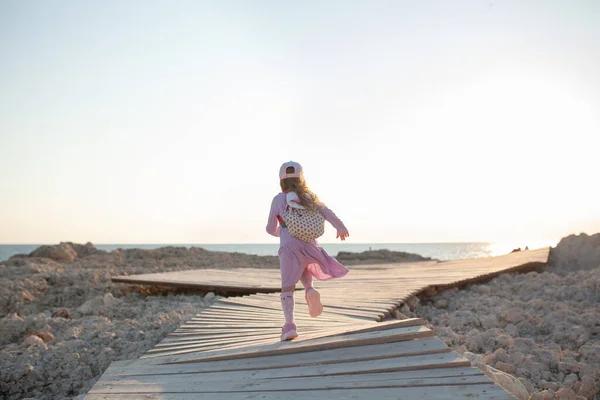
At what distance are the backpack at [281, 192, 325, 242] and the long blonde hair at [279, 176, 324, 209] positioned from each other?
4 centimetres

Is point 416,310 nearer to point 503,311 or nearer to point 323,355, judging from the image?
point 503,311

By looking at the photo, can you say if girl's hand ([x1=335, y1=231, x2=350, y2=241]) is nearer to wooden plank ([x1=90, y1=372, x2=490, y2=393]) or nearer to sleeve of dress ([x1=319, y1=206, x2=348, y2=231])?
sleeve of dress ([x1=319, y1=206, x2=348, y2=231])

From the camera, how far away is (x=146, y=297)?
7828 mm

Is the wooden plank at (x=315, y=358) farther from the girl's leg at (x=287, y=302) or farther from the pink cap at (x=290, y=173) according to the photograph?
the pink cap at (x=290, y=173)

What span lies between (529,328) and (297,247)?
8.70ft

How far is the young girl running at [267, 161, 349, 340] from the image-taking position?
147 inches

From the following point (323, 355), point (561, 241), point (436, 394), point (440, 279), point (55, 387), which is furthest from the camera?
point (561, 241)

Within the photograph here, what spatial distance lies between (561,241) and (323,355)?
863cm

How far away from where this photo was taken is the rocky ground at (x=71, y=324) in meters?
4.31

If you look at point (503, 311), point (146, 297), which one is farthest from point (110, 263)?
point (503, 311)

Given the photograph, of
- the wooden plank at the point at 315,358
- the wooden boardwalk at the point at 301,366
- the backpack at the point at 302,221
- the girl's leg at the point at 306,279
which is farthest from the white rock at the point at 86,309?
the backpack at the point at 302,221

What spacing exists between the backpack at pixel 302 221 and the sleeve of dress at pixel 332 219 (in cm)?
5

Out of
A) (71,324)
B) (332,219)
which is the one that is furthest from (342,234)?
(71,324)

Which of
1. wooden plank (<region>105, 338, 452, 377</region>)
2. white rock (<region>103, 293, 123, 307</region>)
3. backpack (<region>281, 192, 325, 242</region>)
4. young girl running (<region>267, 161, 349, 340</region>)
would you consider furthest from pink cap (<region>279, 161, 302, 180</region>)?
white rock (<region>103, 293, 123, 307</region>)
